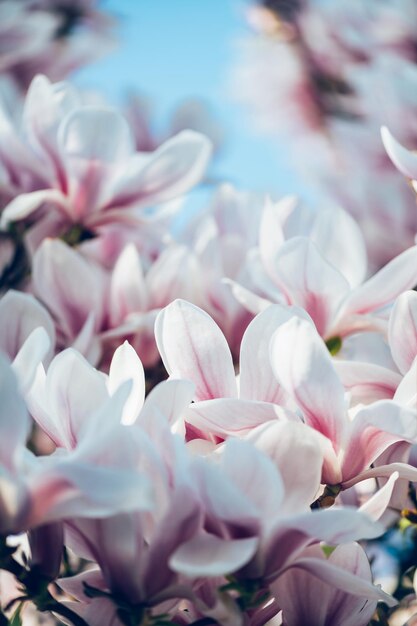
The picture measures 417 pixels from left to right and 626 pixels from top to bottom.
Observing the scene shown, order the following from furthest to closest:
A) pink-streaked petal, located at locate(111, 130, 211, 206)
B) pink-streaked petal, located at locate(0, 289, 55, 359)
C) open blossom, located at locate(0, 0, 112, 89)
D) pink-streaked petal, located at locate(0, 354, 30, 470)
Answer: open blossom, located at locate(0, 0, 112, 89), pink-streaked petal, located at locate(111, 130, 211, 206), pink-streaked petal, located at locate(0, 289, 55, 359), pink-streaked petal, located at locate(0, 354, 30, 470)

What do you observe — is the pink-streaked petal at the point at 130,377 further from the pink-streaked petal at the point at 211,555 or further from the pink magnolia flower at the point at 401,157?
the pink magnolia flower at the point at 401,157

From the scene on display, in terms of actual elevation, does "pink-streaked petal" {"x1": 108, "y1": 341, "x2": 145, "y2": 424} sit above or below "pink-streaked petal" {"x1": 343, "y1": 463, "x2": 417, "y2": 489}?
above

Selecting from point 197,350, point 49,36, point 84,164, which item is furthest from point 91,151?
point 49,36

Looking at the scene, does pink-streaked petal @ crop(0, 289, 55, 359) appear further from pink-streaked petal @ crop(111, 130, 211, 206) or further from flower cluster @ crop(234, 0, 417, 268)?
flower cluster @ crop(234, 0, 417, 268)

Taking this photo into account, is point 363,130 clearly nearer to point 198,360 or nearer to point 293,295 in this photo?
point 293,295

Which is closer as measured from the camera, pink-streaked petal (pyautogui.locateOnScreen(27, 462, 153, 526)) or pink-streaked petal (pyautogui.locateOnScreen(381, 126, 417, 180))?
pink-streaked petal (pyautogui.locateOnScreen(27, 462, 153, 526))

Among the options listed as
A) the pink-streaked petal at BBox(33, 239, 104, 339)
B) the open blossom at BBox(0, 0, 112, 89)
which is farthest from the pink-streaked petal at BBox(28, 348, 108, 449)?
the open blossom at BBox(0, 0, 112, 89)

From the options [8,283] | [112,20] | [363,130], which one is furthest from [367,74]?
[8,283]
